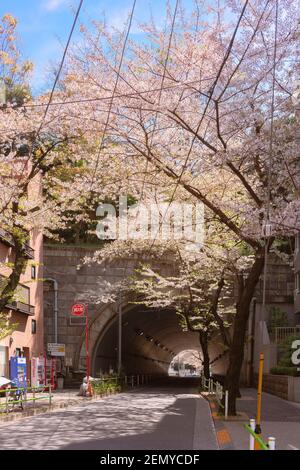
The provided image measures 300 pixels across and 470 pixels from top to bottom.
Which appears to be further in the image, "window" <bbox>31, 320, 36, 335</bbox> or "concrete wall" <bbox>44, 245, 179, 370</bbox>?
"concrete wall" <bbox>44, 245, 179, 370</bbox>

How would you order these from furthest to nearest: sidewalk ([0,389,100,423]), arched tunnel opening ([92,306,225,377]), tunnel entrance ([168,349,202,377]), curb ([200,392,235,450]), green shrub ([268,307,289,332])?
tunnel entrance ([168,349,202,377]), arched tunnel opening ([92,306,225,377]), green shrub ([268,307,289,332]), sidewalk ([0,389,100,423]), curb ([200,392,235,450])

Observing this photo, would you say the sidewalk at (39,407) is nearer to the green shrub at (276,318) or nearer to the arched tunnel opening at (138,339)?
the arched tunnel opening at (138,339)

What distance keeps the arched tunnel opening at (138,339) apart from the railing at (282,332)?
9843 millimetres

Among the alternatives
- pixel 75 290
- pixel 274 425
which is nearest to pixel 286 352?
pixel 75 290

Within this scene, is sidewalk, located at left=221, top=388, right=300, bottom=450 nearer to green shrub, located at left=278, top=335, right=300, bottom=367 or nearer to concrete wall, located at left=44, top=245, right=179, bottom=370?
green shrub, located at left=278, top=335, right=300, bottom=367

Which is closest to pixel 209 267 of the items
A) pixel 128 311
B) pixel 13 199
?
pixel 13 199

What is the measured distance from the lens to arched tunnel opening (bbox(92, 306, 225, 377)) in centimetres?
4109

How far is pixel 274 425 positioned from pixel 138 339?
36.7 m

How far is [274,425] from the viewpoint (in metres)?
14.6

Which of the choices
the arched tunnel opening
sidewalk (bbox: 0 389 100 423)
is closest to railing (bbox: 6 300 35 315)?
sidewalk (bbox: 0 389 100 423)

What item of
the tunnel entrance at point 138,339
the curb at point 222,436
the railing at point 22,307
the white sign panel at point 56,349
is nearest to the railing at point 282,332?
the tunnel entrance at point 138,339

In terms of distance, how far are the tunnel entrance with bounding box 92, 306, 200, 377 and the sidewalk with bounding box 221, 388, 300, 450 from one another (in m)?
16.4

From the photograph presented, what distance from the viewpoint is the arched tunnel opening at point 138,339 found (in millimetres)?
41094

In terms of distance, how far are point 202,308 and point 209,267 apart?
892 centimetres
